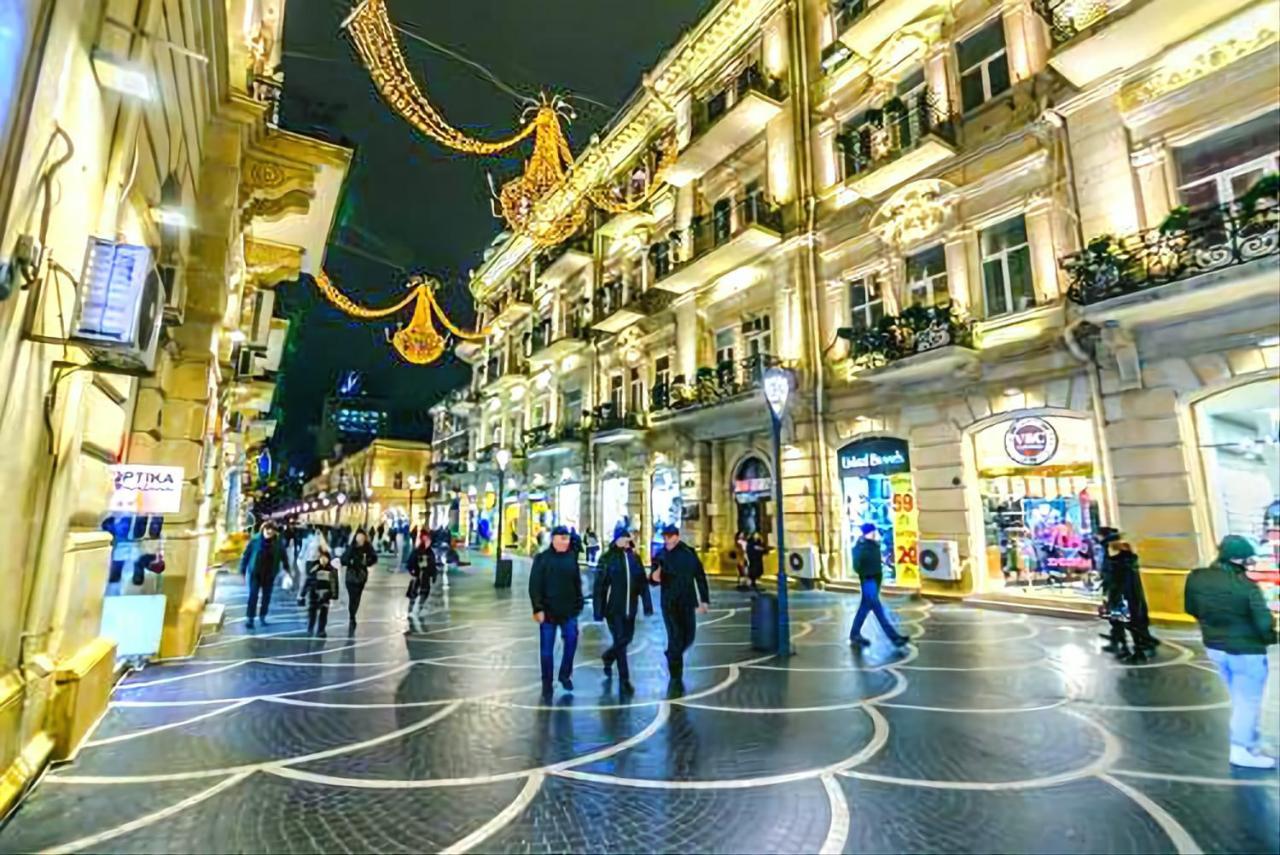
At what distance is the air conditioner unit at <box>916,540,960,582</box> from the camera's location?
13.6 m

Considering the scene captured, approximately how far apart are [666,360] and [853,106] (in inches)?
403

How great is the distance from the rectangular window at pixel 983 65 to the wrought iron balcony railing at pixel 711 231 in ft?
18.2

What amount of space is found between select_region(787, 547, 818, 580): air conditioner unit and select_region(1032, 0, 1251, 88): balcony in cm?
1152

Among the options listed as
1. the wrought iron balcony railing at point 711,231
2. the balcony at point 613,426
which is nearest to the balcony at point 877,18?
the wrought iron balcony railing at point 711,231

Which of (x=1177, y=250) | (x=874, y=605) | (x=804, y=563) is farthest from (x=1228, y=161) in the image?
(x=804, y=563)

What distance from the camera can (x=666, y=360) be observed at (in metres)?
23.7

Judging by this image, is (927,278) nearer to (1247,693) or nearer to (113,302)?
(1247,693)

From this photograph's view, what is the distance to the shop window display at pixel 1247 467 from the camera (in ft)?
32.3

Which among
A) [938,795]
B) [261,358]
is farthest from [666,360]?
[938,795]

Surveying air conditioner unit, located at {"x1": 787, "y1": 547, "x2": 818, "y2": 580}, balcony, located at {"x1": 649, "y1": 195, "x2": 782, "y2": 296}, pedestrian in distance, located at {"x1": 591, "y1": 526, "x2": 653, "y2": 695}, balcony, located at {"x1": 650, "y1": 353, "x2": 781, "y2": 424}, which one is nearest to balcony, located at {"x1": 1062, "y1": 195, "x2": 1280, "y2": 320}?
balcony, located at {"x1": 650, "y1": 353, "x2": 781, "y2": 424}

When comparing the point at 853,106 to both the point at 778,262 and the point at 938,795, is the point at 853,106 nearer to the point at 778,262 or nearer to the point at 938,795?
the point at 778,262

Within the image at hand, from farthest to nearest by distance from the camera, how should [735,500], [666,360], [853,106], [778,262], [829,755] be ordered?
[666,360] < [735,500] < [778,262] < [853,106] < [829,755]

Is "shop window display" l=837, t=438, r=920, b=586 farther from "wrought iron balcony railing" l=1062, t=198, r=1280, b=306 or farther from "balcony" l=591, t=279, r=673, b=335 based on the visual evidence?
"balcony" l=591, t=279, r=673, b=335

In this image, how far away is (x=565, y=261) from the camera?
29.3 m
